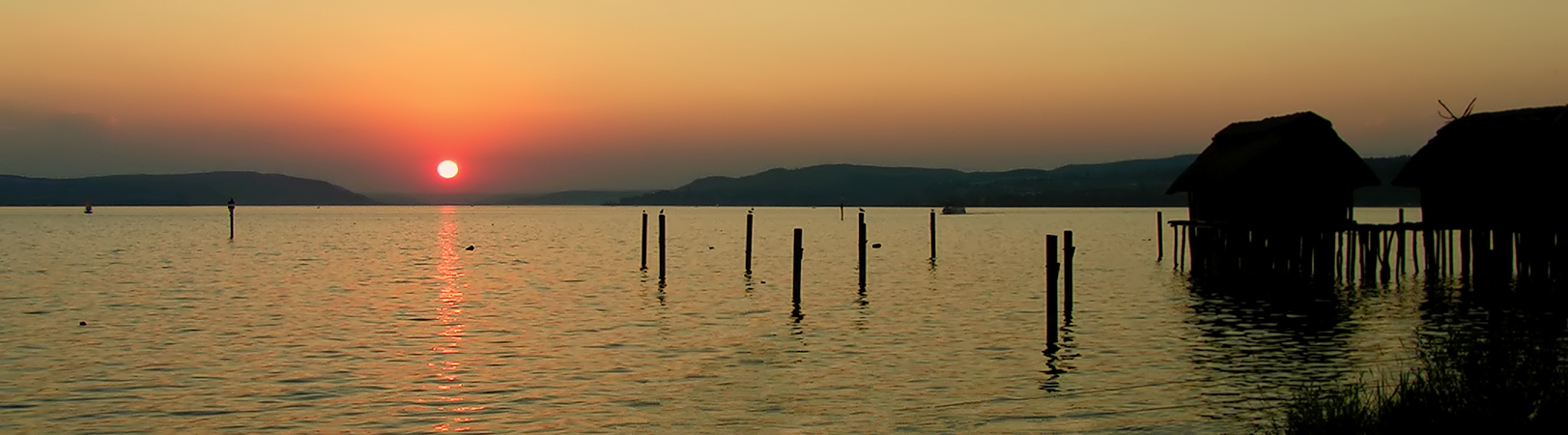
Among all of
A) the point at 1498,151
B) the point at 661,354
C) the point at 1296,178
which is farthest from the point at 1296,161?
the point at 661,354

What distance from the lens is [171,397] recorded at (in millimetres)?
18828

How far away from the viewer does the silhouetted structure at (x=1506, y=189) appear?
40719mm

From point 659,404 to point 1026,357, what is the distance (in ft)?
26.5

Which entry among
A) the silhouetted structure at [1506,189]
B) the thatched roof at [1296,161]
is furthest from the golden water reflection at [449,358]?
the silhouetted structure at [1506,189]

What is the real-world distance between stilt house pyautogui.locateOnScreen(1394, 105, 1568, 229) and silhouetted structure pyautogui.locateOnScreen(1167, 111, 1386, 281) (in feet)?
8.20

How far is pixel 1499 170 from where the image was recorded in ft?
136

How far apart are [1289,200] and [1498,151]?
6.25 metres

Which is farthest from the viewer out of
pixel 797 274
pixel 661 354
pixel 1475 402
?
pixel 797 274

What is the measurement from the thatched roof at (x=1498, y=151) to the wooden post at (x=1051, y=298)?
2271cm

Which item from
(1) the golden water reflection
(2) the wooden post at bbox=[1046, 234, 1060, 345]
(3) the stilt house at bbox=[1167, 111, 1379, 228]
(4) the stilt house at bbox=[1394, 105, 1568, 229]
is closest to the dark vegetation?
(1) the golden water reflection

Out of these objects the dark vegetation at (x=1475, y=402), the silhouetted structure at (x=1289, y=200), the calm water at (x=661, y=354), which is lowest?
the calm water at (x=661, y=354)

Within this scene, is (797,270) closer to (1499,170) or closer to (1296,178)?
(1296,178)

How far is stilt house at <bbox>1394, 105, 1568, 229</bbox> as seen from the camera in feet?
134

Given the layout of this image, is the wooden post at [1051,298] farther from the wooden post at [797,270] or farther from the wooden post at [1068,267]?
the wooden post at [797,270]
